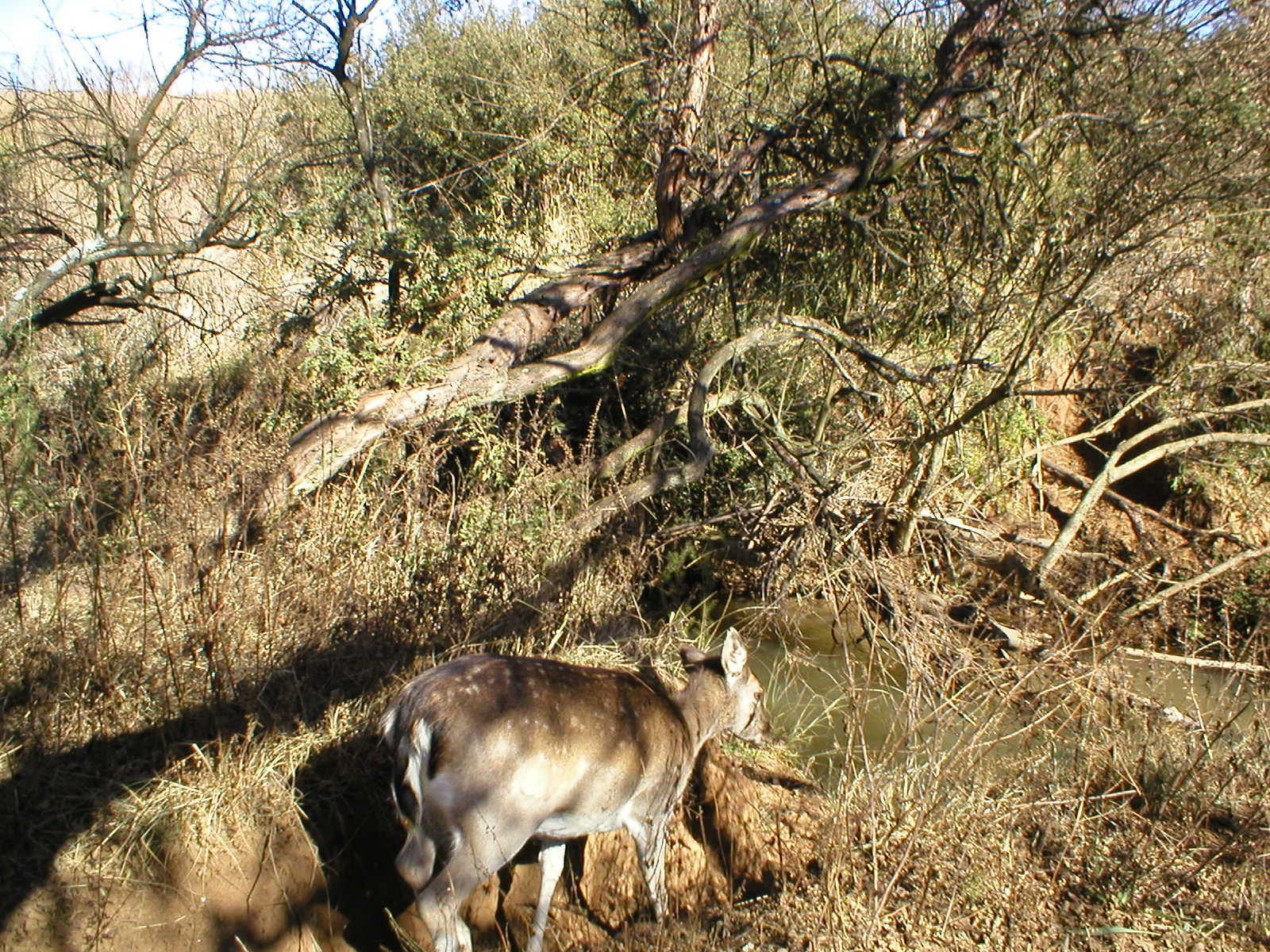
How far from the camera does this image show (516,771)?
4.73 meters

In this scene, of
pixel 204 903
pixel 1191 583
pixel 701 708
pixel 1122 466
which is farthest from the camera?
pixel 1122 466

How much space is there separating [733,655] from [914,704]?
132 cm

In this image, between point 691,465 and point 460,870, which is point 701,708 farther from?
point 691,465

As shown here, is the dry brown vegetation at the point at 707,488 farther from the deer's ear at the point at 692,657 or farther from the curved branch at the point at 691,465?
the deer's ear at the point at 692,657

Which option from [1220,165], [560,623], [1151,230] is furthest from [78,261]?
[1220,165]

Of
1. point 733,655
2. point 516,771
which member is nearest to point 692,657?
point 733,655

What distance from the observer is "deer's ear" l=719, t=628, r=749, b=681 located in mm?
6184

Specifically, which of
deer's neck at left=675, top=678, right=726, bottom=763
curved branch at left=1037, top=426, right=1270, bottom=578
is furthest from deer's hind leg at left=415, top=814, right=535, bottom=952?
curved branch at left=1037, top=426, right=1270, bottom=578

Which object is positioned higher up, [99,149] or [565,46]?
[565,46]

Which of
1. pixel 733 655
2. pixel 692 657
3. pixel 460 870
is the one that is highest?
pixel 733 655

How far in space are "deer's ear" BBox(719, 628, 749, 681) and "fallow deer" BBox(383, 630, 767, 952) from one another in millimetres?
627

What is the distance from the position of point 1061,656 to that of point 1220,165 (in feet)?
19.9

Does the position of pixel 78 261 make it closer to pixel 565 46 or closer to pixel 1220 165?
pixel 565 46

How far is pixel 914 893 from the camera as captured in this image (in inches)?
192
